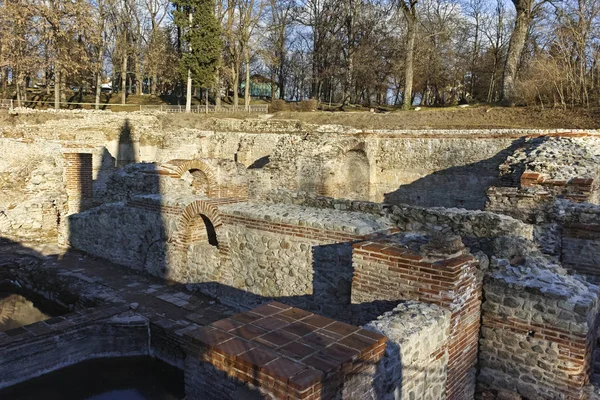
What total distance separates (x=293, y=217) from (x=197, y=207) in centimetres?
197

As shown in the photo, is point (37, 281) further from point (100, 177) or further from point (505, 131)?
point (505, 131)

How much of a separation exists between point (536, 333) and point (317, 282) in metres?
2.58

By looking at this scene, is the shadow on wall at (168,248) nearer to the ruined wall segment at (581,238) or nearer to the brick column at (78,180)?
the brick column at (78,180)

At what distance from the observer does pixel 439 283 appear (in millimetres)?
4082

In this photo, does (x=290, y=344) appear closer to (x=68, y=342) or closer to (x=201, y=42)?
(x=68, y=342)

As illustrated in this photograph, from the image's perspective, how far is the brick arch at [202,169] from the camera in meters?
9.40

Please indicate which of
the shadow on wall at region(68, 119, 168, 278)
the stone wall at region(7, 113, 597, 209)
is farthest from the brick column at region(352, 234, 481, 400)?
the stone wall at region(7, 113, 597, 209)

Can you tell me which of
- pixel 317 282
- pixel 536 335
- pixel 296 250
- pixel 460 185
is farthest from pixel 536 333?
pixel 460 185

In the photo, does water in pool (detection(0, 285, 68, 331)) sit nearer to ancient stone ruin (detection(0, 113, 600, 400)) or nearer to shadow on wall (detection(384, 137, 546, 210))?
ancient stone ruin (detection(0, 113, 600, 400))

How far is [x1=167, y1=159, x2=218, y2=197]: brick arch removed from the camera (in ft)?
30.8

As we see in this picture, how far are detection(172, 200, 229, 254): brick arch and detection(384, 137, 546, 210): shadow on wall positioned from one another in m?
9.34

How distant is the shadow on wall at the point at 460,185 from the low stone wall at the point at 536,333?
9.71 m

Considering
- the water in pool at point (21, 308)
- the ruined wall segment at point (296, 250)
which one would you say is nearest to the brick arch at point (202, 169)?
the ruined wall segment at point (296, 250)

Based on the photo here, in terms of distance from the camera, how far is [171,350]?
582cm
